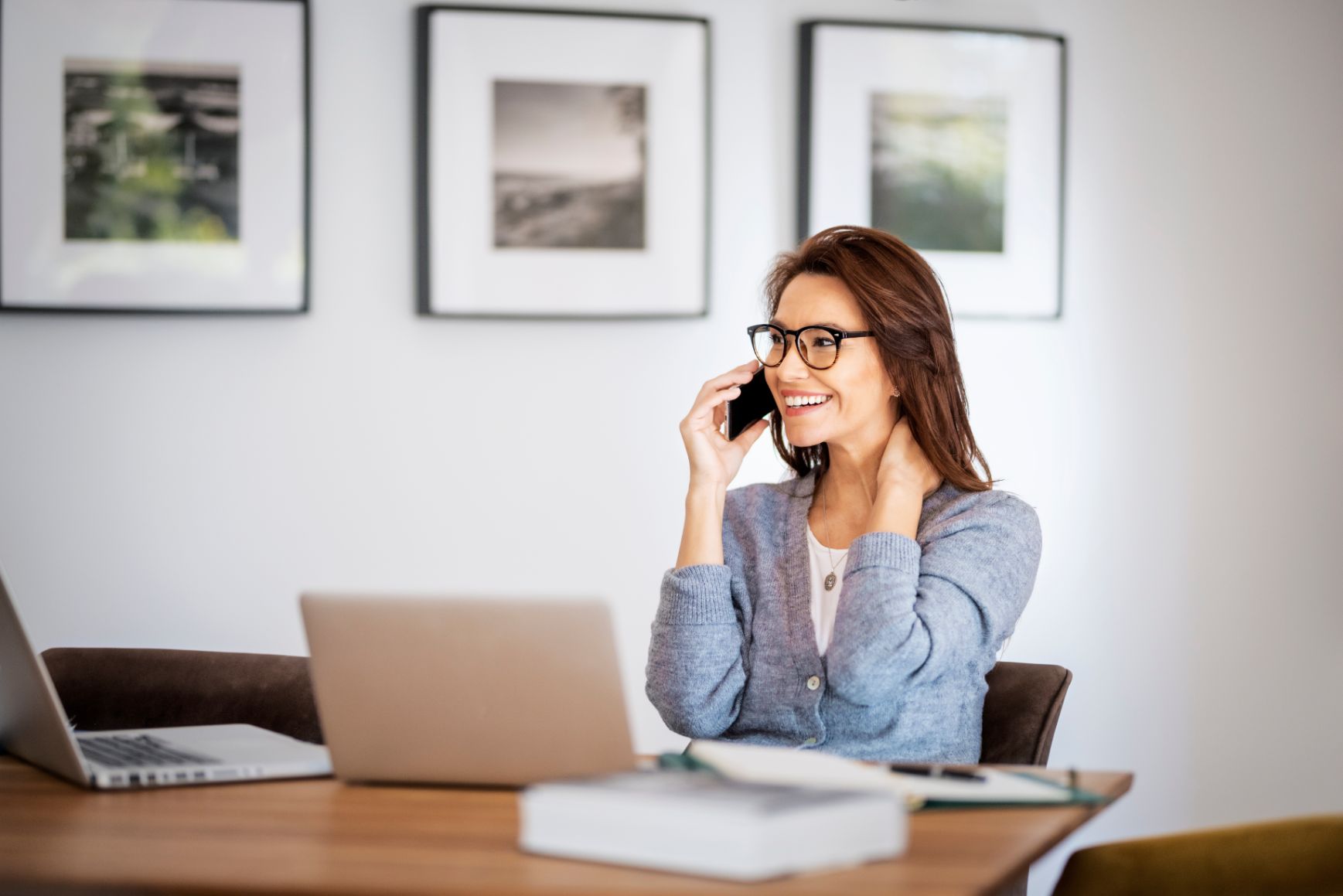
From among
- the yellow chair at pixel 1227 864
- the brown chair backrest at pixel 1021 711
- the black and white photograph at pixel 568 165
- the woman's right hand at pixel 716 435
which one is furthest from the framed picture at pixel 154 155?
the yellow chair at pixel 1227 864

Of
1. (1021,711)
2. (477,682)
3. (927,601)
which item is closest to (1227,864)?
(1021,711)

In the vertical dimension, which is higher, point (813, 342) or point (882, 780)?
point (813, 342)

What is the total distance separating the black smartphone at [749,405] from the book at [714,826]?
113cm

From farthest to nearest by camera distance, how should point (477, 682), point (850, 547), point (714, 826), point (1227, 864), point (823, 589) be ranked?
point (823, 589)
point (850, 547)
point (1227, 864)
point (477, 682)
point (714, 826)

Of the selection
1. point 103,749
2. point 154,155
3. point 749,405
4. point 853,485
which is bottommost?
point 103,749

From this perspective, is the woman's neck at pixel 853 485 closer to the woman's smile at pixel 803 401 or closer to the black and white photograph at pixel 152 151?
the woman's smile at pixel 803 401

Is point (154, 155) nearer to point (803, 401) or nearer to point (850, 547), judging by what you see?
point (803, 401)

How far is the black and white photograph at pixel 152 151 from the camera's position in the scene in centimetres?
266

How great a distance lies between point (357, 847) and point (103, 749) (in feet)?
1.87

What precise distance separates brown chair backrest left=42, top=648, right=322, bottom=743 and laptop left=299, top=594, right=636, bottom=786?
0.69 m

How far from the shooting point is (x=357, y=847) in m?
1.14

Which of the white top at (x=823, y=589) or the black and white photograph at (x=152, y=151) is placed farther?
the black and white photograph at (x=152, y=151)

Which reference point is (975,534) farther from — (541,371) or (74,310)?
(74,310)

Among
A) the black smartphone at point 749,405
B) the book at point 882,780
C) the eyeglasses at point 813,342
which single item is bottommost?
the book at point 882,780
